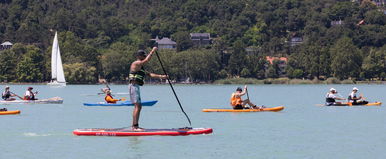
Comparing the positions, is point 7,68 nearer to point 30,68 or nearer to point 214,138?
point 30,68

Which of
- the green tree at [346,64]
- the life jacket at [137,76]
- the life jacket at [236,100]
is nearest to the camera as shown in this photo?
the life jacket at [137,76]

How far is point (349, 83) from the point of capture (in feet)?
608

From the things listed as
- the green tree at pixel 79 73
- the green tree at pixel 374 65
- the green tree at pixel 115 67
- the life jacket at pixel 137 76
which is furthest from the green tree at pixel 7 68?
the life jacket at pixel 137 76

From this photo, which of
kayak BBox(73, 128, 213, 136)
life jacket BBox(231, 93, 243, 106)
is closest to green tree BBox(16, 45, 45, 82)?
life jacket BBox(231, 93, 243, 106)

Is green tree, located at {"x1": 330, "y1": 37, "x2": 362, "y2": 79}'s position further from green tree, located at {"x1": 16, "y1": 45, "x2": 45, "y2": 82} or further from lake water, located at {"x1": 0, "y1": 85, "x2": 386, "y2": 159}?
lake water, located at {"x1": 0, "y1": 85, "x2": 386, "y2": 159}

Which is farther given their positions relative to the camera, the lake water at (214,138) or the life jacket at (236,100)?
the life jacket at (236,100)

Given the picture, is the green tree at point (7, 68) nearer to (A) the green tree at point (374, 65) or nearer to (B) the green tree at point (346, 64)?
(B) the green tree at point (346, 64)

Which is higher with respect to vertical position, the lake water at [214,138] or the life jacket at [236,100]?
the life jacket at [236,100]

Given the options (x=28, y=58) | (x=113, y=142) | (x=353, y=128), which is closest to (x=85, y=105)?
(x=353, y=128)

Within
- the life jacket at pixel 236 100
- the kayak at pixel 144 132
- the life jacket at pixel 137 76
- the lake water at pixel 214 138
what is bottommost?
the lake water at pixel 214 138

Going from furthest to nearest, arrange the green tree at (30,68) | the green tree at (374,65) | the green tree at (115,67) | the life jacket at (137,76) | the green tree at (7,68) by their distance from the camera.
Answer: the green tree at (115,67) → the green tree at (374,65) → the green tree at (7,68) → the green tree at (30,68) → the life jacket at (137,76)

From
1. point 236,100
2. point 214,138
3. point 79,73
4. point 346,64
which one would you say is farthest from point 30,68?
point 214,138

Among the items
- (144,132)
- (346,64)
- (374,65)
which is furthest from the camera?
(374,65)

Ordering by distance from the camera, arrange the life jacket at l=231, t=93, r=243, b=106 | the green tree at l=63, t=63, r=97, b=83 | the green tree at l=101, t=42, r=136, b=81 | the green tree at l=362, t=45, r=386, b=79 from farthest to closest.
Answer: the green tree at l=101, t=42, r=136, b=81 → the green tree at l=362, t=45, r=386, b=79 → the green tree at l=63, t=63, r=97, b=83 → the life jacket at l=231, t=93, r=243, b=106
